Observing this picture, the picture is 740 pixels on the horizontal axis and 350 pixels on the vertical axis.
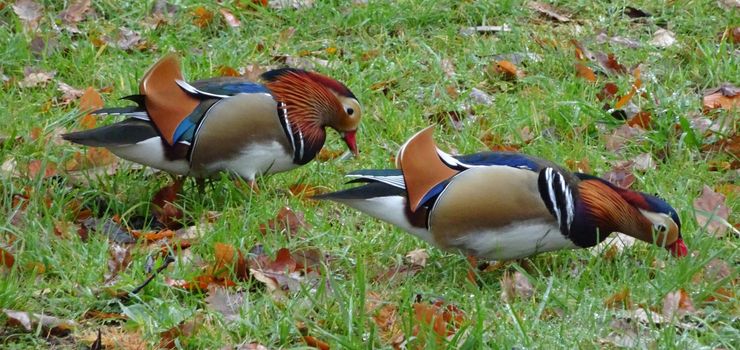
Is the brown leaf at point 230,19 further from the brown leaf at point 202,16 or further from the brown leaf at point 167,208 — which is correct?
the brown leaf at point 167,208

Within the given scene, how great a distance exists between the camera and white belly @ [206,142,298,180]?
448 cm

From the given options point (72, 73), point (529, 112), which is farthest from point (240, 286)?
point (72, 73)

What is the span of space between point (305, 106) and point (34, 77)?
1.68 metres

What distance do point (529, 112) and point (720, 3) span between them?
185cm

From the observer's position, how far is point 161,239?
165 inches

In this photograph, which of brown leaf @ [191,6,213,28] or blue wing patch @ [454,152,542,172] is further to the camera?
brown leaf @ [191,6,213,28]

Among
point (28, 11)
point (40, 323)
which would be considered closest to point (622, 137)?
point (40, 323)

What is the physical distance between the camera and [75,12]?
643 cm

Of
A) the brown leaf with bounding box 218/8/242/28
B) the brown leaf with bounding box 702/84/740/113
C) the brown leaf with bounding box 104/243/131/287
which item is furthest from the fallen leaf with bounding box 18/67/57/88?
the brown leaf with bounding box 702/84/740/113

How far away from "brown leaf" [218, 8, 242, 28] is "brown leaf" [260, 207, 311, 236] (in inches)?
89.2

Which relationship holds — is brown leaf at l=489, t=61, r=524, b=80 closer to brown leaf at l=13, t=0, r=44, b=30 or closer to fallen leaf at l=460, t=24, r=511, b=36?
fallen leaf at l=460, t=24, r=511, b=36

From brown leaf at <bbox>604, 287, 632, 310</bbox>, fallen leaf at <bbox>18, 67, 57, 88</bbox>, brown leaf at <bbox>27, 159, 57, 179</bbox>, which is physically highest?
brown leaf at <bbox>604, 287, 632, 310</bbox>

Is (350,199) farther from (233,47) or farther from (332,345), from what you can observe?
(233,47)

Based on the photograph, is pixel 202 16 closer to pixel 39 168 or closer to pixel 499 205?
pixel 39 168
